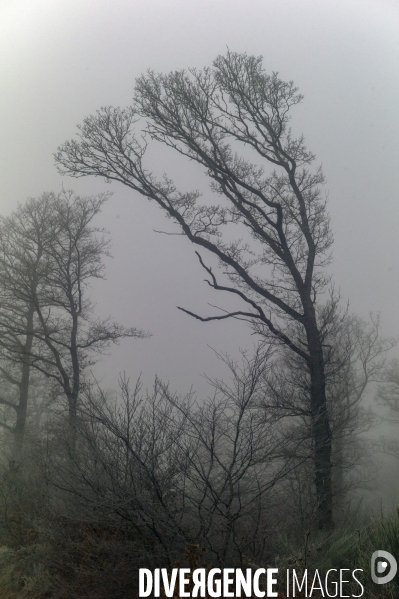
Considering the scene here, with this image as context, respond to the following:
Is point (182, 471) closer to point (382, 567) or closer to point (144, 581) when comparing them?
point (144, 581)

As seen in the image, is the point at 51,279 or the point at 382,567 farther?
the point at 51,279

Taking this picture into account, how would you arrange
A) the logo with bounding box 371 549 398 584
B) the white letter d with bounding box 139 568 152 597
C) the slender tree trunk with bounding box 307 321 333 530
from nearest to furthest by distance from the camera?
the logo with bounding box 371 549 398 584, the white letter d with bounding box 139 568 152 597, the slender tree trunk with bounding box 307 321 333 530

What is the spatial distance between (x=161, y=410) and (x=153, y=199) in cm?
619

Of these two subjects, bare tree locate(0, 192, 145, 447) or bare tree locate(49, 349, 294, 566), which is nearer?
bare tree locate(49, 349, 294, 566)

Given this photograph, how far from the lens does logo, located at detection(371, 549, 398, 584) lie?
18.4 ft

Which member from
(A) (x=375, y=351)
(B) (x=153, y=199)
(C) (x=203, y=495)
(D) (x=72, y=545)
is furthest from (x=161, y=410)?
(A) (x=375, y=351)

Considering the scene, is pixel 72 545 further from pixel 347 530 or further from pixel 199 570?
pixel 347 530

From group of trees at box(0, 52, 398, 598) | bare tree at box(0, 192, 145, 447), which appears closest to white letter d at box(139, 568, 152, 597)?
Result: group of trees at box(0, 52, 398, 598)

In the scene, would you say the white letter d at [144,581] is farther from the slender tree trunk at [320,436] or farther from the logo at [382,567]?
the slender tree trunk at [320,436]

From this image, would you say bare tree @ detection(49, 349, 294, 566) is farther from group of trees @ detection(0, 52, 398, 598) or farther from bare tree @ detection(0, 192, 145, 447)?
bare tree @ detection(0, 192, 145, 447)

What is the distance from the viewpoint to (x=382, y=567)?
5.76m

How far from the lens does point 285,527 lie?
7832 mm

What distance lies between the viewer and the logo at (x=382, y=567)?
5.61 metres

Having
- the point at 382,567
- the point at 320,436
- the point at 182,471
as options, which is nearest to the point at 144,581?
the point at 182,471
